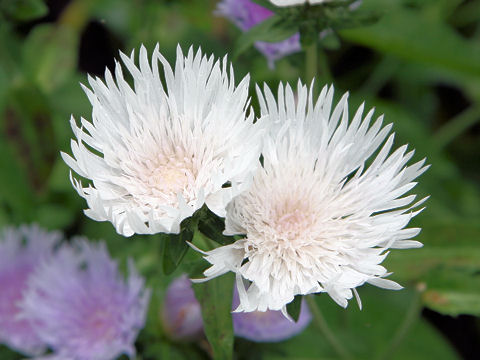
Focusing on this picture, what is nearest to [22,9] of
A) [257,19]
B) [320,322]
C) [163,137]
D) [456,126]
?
[257,19]

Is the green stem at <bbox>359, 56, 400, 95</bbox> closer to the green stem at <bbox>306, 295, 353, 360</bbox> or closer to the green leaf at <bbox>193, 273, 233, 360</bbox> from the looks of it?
the green stem at <bbox>306, 295, 353, 360</bbox>

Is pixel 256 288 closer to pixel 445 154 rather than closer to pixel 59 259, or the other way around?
pixel 59 259

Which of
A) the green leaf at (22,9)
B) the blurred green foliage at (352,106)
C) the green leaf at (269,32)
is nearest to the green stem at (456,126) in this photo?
the blurred green foliage at (352,106)

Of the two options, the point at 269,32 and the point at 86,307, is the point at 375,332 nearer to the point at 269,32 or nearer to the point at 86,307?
the point at 86,307

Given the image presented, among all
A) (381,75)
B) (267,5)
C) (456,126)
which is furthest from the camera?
(381,75)

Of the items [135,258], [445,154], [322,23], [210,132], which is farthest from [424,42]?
[210,132]

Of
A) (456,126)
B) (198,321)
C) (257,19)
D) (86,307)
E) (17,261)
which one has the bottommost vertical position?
(17,261)

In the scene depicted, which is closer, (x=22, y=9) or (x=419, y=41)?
(x=22, y=9)

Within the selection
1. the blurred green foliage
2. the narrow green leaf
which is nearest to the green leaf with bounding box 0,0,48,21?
the blurred green foliage
